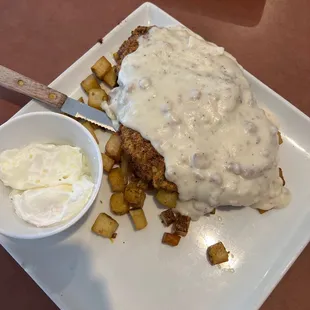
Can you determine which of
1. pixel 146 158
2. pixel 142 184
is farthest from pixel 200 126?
pixel 142 184

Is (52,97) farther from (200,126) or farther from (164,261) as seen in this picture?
(164,261)

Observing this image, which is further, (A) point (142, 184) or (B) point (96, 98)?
(B) point (96, 98)

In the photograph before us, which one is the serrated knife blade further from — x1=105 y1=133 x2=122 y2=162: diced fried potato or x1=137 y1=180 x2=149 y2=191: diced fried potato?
x1=137 y1=180 x2=149 y2=191: diced fried potato

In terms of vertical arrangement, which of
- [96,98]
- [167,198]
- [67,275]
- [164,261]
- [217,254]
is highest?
[96,98]

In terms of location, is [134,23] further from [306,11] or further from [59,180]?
[306,11]

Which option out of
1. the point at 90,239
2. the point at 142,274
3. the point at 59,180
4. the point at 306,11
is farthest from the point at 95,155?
the point at 306,11

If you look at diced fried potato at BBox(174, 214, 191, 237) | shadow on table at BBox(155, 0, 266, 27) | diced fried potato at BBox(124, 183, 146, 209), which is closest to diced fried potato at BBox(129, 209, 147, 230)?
diced fried potato at BBox(124, 183, 146, 209)
